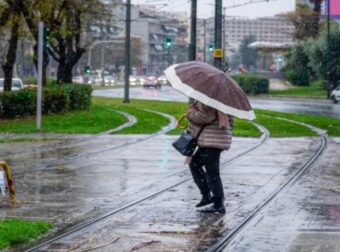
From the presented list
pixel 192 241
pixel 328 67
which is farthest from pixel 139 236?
pixel 328 67

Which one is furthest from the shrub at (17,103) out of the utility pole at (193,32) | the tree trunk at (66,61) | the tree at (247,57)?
the tree at (247,57)

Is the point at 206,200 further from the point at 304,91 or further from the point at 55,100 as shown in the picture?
the point at 304,91

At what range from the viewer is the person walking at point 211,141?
12023 millimetres

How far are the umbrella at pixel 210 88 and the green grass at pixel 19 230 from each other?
2399 mm

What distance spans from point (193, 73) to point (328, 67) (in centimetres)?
6365

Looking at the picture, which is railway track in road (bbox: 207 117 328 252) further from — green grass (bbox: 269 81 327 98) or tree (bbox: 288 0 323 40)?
tree (bbox: 288 0 323 40)

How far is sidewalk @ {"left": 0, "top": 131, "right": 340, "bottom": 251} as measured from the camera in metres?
10.6

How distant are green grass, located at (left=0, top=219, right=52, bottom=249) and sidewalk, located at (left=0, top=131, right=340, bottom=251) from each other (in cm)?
22

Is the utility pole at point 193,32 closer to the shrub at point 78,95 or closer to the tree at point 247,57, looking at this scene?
the shrub at point 78,95

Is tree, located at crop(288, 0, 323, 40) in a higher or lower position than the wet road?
higher

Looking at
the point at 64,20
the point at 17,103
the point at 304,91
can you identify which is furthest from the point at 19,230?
the point at 304,91

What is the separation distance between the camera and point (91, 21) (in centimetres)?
4603

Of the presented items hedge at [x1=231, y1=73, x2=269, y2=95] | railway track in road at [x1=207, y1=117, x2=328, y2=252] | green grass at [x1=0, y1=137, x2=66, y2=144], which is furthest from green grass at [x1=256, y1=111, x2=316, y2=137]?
hedge at [x1=231, y1=73, x2=269, y2=95]

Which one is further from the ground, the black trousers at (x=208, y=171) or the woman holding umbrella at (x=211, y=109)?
the woman holding umbrella at (x=211, y=109)
